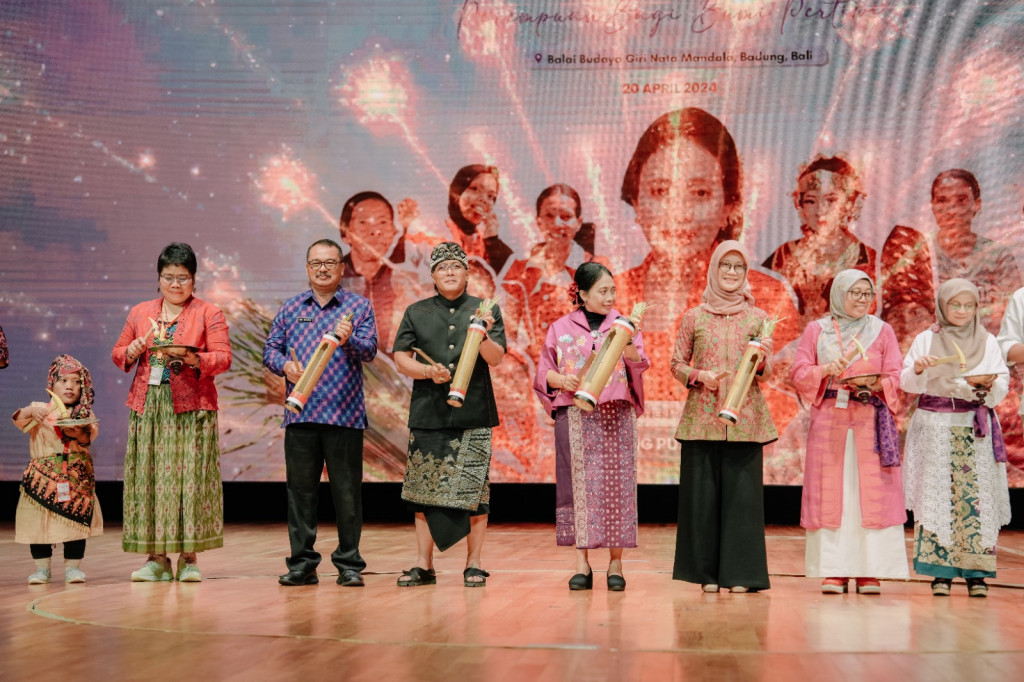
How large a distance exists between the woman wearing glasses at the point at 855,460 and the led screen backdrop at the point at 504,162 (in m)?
2.78

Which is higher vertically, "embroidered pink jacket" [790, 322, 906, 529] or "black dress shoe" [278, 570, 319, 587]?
"embroidered pink jacket" [790, 322, 906, 529]

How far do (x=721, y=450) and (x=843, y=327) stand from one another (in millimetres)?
712

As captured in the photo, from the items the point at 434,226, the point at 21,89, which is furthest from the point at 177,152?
the point at 434,226

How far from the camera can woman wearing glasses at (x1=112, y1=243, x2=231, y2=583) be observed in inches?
185

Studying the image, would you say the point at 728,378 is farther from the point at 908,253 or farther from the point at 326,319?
the point at 908,253

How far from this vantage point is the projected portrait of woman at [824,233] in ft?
23.6

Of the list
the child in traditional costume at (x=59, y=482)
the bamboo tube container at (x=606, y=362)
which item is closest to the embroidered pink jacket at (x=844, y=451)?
the bamboo tube container at (x=606, y=362)

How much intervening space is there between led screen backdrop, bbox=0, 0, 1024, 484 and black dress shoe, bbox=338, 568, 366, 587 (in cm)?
291

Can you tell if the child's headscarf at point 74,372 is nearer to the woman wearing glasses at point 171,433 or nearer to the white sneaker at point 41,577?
the woman wearing glasses at point 171,433

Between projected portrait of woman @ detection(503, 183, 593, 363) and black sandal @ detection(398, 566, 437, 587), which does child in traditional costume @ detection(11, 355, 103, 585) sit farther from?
projected portrait of woman @ detection(503, 183, 593, 363)

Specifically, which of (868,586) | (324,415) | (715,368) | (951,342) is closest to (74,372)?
(324,415)

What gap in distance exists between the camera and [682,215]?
7.35 m

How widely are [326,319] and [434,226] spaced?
2816 millimetres

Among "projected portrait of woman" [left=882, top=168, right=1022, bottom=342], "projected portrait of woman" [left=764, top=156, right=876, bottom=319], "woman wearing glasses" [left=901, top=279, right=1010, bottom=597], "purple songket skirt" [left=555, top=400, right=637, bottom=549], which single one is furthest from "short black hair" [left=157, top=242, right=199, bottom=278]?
"projected portrait of woman" [left=882, top=168, right=1022, bottom=342]
